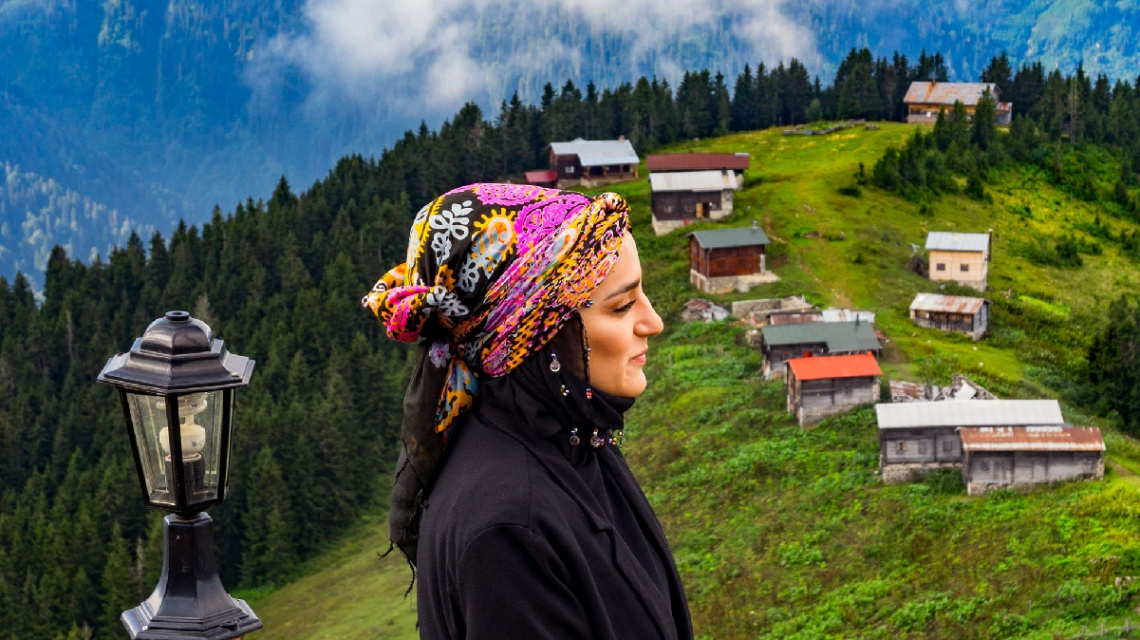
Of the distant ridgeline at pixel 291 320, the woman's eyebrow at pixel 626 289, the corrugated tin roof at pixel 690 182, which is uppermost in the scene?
the woman's eyebrow at pixel 626 289

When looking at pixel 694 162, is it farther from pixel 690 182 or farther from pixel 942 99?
pixel 942 99

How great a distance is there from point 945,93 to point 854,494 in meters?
71.9

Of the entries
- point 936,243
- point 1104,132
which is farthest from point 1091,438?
point 1104,132

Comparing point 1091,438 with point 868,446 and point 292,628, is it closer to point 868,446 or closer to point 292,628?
point 868,446

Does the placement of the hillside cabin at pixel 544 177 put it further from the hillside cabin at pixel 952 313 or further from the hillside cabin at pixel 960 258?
the hillside cabin at pixel 952 313

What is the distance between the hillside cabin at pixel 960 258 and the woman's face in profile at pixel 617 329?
188 ft

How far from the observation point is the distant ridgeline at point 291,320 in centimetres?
6053

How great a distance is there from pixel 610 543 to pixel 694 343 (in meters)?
50.3

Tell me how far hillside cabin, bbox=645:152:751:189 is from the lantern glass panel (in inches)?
2832

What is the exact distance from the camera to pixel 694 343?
53.5 meters

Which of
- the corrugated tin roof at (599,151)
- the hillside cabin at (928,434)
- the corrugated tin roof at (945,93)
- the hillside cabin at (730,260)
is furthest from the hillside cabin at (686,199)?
the corrugated tin roof at (945,93)

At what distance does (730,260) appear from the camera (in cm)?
5872

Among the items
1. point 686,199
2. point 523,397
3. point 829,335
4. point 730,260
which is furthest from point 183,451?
point 686,199

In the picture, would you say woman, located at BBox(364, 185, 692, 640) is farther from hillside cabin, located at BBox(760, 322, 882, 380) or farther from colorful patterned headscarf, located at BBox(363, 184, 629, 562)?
hillside cabin, located at BBox(760, 322, 882, 380)
